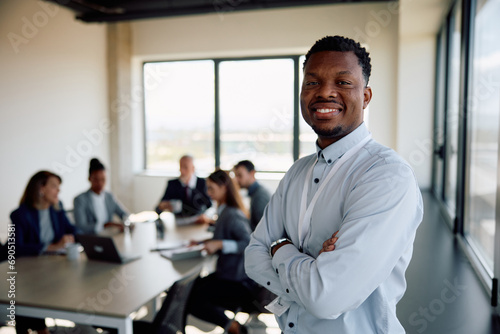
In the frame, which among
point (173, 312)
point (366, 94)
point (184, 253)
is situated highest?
point (366, 94)

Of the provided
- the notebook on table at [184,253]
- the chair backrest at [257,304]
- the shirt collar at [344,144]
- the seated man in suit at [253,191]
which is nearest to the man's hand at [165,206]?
the seated man in suit at [253,191]

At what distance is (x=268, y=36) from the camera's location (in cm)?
681

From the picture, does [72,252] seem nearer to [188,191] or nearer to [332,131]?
[188,191]

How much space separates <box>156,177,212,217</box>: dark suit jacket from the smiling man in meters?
3.62

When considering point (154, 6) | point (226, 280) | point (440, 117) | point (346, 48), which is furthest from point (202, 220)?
point (154, 6)

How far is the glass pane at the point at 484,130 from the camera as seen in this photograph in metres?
1.97

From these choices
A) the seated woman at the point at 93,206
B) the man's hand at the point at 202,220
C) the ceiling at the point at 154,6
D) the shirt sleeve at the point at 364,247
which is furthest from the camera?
the ceiling at the point at 154,6

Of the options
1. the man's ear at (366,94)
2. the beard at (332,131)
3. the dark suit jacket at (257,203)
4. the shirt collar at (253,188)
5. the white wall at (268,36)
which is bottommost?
the dark suit jacket at (257,203)

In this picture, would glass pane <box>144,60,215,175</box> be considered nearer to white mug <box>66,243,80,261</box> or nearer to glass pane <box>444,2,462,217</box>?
glass pane <box>444,2,462,217</box>

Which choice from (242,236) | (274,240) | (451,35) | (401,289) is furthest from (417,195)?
(451,35)

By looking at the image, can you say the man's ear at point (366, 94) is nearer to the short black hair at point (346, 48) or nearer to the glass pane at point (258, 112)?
the short black hair at point (346, 48)

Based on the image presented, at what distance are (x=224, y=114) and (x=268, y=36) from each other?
1.60 m

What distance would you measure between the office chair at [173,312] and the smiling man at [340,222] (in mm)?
934

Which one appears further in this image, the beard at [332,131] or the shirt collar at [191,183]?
the shirt collar at [191,183]
